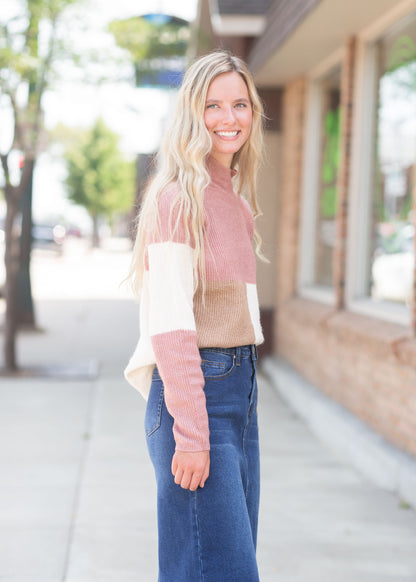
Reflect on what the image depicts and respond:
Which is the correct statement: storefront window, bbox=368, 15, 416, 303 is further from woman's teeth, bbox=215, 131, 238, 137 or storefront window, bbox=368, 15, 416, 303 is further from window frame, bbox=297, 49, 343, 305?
woman's teeth, bbox=215, 131, 238, 137

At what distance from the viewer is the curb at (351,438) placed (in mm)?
4613

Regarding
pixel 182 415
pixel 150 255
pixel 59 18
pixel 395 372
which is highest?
pixel 59 18

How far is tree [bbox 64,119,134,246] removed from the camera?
54562 mm

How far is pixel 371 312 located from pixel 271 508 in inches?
78.6

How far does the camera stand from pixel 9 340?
8.62m

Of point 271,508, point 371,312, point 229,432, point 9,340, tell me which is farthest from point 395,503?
point 9,340

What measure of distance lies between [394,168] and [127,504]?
3044 millimetres

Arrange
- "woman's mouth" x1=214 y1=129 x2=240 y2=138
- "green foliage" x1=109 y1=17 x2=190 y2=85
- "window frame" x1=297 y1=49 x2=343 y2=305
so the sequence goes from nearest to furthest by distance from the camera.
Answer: "woman's mouth" x1=214 y1=129 x2=240 y2=138 < "window frame" x1=297 y1=49 x2=343 y2=305 < "green foliage" x1=109 y1=17 x2=190 y2=85

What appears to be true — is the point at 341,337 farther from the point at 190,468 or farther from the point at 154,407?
the point at 190,468

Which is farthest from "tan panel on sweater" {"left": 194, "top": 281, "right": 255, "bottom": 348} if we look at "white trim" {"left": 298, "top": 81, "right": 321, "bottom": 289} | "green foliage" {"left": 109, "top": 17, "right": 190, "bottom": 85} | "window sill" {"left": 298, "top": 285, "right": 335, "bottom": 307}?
"green foliage" {"left": 109, "top": 17, "right": 190, "bottom": 85}

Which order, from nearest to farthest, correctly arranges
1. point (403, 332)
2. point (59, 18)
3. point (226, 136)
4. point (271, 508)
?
point (226, 136), point (271, 508), point (403, 332), point (59, 18)

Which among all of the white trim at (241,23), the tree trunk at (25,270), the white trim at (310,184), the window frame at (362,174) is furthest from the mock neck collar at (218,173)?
the tree trunk at (25,270)

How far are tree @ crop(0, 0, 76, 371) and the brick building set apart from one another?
180 centimetres

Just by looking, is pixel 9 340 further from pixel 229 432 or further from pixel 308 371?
pixel 229 432
